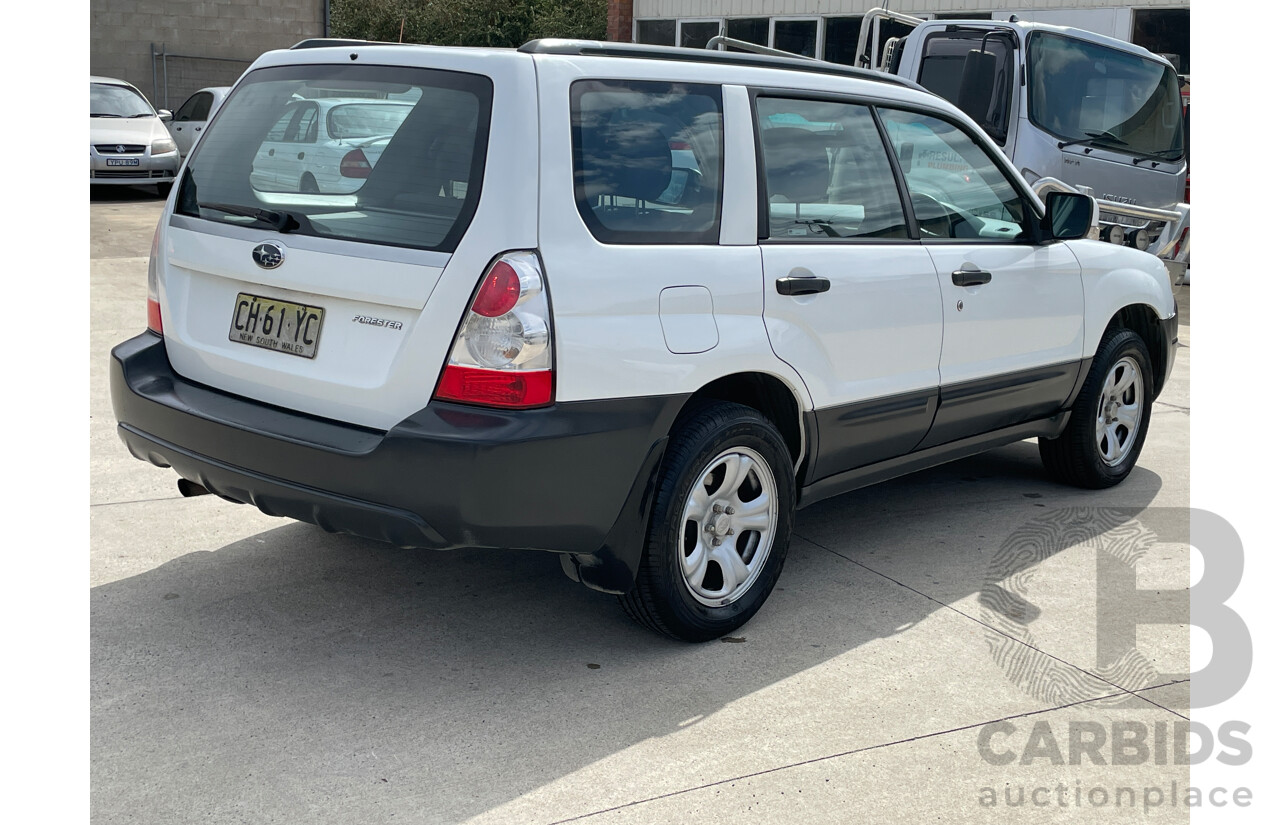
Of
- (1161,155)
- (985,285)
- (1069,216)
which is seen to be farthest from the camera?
(1161,155)

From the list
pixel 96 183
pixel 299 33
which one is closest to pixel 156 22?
pixel 299 33

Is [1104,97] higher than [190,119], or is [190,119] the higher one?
[190,119]

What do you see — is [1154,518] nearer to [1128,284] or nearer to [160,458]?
[1128,284]

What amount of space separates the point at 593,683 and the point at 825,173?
1.87 metres

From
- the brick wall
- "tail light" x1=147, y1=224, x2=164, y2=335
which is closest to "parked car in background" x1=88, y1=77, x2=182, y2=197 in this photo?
the brick wall

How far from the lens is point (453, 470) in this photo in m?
3.28

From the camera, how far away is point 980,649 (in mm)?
4004

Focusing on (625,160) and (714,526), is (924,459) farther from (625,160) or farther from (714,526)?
(625,160)

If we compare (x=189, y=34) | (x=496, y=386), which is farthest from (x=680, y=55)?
(x=189, y=34)

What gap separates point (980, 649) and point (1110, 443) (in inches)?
87.8

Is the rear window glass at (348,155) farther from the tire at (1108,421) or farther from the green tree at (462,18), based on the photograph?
the green tree at (462,18)

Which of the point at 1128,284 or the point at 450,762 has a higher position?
the point at 1128,284

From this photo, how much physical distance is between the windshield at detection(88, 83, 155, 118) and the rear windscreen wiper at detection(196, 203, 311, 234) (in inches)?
589

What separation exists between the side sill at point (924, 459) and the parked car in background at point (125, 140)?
1437 centimetres
